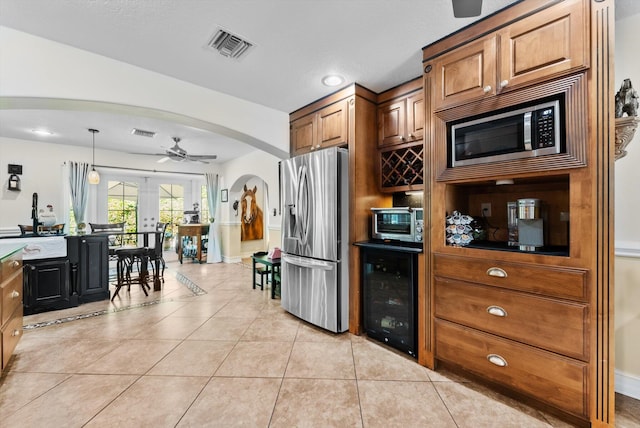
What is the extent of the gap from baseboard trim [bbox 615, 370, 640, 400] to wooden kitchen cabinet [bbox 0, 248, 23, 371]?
14.0 ft

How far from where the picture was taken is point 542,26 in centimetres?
159

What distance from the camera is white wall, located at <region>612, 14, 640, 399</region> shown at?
1.76 m

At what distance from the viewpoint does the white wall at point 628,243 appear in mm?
1762

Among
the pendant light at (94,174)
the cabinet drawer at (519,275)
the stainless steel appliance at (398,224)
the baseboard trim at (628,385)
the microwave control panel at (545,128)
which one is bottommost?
the baseboard trim at (628,385)

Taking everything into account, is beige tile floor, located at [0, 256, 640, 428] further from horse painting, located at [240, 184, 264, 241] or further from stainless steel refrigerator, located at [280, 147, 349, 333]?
horse painting, located at [240, 184, 264, 241]

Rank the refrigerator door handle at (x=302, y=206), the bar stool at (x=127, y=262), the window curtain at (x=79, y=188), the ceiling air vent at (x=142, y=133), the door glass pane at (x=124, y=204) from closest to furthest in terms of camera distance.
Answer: the refrigerator door handle at (x=302, y=206) → the bar stool at (x=127, y=262) → the ceiling air vent at (x=142, y=133) → the window curtain at (x=79, y=188) → the door glass pane at (x=124, y=204)

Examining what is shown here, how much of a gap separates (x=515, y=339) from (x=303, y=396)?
1.41m

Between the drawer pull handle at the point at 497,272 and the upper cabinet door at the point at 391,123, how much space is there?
1466 mm

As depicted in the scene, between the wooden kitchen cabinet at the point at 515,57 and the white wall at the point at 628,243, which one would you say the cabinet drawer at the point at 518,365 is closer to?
the white wall at the point at 628,243

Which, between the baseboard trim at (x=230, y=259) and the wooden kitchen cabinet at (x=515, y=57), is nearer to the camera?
the wooden kitchen cabinet at (x=515, y=57)

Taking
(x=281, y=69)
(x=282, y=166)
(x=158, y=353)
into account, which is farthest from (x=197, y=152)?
(x=158, y=353)

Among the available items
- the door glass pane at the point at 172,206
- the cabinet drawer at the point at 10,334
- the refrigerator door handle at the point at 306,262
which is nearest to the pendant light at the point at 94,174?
the door glass pane at the point at 172,206

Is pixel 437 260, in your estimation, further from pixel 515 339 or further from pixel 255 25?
pixel 255 25

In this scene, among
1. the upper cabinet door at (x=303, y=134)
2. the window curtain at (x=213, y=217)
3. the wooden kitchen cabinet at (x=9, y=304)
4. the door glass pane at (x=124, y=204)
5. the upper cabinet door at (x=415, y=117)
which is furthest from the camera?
the window curtain at (x=213, y=217)
